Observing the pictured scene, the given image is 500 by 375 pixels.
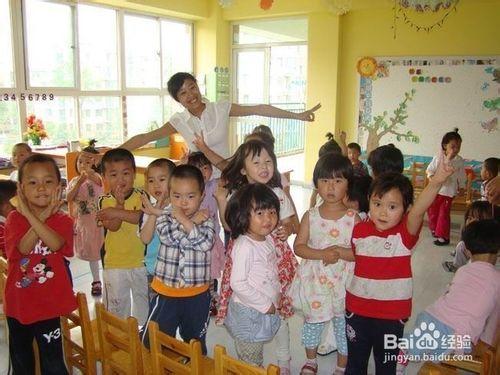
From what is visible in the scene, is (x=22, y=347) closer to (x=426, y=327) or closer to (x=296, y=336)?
(x=296, y=336)

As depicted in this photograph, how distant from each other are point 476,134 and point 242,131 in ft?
13.3

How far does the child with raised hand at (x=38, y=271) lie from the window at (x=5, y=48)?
4.64m

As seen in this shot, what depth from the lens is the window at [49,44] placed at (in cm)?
584

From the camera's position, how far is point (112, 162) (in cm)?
217

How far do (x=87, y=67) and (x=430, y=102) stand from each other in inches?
193

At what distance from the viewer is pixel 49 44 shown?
19.8ft

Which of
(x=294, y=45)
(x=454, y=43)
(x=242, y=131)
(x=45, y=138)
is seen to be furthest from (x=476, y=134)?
(x=45, y=138)

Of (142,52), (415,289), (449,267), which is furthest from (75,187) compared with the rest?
→ (142,52)

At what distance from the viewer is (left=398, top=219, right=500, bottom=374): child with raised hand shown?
1837 millimetres

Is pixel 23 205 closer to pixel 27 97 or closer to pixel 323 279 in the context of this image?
pixel 323 279

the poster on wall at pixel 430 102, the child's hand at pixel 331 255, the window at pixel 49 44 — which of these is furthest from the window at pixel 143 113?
the child's hand at pixel 331 255

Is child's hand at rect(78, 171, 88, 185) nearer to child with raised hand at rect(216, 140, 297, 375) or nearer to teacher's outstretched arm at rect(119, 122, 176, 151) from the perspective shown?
teacher's outstretched arm at rect(119, 122, 176, 151)

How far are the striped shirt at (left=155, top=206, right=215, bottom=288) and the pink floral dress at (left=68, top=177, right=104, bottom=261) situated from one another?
1311 mm

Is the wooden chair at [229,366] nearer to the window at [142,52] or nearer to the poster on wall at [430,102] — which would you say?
the poster on wall at [430,102]
